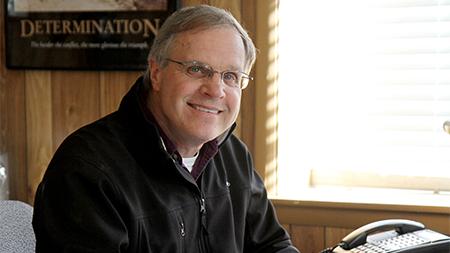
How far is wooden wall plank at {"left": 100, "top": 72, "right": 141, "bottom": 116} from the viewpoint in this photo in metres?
2.25

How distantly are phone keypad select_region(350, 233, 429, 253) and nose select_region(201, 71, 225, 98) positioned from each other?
0.52 metres

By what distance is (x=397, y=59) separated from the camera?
2178mm

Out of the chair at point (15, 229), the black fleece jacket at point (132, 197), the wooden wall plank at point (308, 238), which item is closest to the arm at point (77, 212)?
Answer: the black fleece jacket at point (132, 197)

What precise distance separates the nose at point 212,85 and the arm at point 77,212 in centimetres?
29

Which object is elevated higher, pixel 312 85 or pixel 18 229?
pixel 312 85

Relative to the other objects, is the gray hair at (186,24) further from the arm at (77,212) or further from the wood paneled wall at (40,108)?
the wood paneled wall at (40,108)

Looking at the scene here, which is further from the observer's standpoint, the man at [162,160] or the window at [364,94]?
the window at [364,94]

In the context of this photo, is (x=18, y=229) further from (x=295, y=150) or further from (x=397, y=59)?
(x=397, y=59)

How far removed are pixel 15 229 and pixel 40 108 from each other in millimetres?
874

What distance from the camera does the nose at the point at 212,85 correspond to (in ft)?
4.55

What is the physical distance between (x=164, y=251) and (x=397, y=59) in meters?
1.18

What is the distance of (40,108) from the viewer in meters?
2.35

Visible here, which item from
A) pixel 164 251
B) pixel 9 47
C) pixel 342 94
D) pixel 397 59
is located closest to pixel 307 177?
pixel 342 94

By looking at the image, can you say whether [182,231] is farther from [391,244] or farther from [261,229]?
[391,244]
